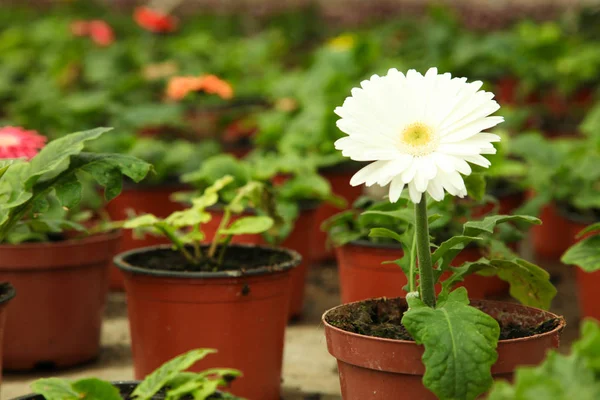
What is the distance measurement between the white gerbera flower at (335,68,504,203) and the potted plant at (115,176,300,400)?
96 cm

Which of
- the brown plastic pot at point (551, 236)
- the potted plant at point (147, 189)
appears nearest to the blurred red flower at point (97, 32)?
the potted plant at point (147, 189)

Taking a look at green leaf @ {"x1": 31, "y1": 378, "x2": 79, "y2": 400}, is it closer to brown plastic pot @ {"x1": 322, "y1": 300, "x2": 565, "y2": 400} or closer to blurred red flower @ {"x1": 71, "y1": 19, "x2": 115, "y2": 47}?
brown plastic pot @ {"x1": 322, "y1": 300, "x2": 565, "y2": 400}

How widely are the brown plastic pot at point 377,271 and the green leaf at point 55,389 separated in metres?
1.46

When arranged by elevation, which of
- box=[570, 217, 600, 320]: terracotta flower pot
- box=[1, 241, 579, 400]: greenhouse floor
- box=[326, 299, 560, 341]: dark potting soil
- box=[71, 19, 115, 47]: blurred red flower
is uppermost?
box=[71, 19, 115, 47]: blurred red flower

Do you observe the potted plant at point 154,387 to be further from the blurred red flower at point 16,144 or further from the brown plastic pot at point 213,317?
the blurred red flower at point 16,144

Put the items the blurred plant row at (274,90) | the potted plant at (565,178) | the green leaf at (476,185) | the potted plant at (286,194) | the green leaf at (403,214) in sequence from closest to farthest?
the green leaf at (403,214) < the green leaf at (476,185) < the potted plant at (286,194) < the potted plant at (565,178) < the blurred plant row at (274,90)

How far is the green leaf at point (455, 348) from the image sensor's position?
1990 millimetres

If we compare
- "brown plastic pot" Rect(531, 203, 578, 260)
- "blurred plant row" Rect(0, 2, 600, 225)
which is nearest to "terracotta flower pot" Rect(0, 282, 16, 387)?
"blurred plant row" Rect(0, 2, 600, 225)

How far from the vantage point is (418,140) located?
2.03 m

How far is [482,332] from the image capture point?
2.07 meters

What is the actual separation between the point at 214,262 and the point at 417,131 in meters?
1.23

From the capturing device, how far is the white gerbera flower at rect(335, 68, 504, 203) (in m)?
2.00

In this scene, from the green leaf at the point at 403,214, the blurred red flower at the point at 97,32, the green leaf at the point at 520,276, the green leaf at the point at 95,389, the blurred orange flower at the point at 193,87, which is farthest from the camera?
the blurred red flower at the point at 97,32

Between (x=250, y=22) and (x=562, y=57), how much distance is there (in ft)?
18.2
